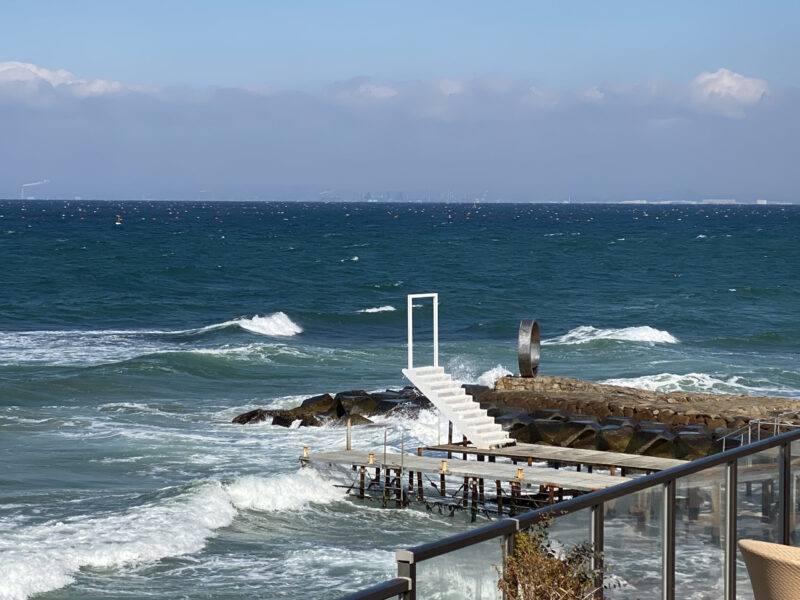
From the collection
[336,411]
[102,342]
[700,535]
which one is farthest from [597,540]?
[102,342]

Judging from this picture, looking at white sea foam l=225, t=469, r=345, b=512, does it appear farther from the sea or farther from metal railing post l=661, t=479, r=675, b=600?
metal railing post l=661, t=479, r=675, b=600

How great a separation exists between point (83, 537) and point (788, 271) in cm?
7662

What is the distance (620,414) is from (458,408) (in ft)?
18.3

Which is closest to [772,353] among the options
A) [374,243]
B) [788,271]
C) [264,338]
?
[264,338]

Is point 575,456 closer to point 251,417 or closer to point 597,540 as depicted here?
point 251,417

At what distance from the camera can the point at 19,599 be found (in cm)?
1653

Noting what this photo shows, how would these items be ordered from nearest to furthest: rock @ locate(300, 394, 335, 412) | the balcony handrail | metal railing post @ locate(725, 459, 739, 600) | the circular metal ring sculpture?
1. the balcony handrail
2. metal railing post @ locate(725, 459, 739, 600)
3. rock @ locate(300, 394, 335, 412)
4. the circular metal ring sculpture

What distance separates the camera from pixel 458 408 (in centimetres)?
2553

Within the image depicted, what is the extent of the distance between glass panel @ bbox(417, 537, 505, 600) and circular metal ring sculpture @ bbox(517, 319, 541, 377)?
1113 inches

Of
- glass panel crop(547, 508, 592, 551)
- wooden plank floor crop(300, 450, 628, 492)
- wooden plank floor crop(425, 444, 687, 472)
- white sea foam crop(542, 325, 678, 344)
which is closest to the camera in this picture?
glass panel crop(547, 508, 592, 551)

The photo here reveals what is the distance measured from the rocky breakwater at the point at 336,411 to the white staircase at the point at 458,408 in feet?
16.5

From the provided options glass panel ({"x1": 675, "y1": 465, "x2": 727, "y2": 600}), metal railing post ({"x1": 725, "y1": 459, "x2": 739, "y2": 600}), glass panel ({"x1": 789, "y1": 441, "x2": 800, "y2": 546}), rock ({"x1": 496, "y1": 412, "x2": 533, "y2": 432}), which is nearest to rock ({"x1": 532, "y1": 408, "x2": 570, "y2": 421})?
rock ({"x1": 496, "y1": 412, "x2": 533, "y2": 432})

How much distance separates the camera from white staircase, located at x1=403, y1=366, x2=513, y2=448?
24875 millimetres

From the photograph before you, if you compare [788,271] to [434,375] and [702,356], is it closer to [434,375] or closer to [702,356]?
[702,356]
